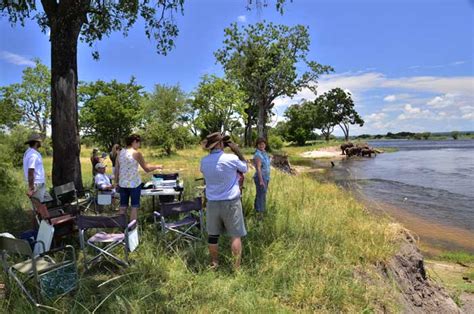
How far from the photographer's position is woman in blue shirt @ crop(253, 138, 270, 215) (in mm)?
6598

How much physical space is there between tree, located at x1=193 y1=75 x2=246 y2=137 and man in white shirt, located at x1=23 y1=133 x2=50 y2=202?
29.1 m

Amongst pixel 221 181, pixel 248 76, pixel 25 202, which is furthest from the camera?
pixel 248 76

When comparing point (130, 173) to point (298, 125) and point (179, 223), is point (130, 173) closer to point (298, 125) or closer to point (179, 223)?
point (179, 223)

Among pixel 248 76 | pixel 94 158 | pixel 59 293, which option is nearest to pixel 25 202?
pixel 94 158

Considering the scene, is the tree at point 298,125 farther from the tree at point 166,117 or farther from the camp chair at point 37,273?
the camp chair at point 37,273

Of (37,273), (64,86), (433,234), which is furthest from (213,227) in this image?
(433,234)

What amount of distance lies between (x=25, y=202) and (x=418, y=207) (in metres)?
13.2

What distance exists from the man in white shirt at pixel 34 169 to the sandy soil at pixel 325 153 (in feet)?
132

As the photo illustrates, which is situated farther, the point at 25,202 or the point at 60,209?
the point at 25,202

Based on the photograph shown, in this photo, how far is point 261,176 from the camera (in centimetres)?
657

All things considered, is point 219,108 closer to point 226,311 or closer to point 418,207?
point 418,207

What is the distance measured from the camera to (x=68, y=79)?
21.0 ft

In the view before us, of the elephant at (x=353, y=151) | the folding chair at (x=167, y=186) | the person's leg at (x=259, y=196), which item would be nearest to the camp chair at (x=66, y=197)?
the folding chair at (x=167, y=186)

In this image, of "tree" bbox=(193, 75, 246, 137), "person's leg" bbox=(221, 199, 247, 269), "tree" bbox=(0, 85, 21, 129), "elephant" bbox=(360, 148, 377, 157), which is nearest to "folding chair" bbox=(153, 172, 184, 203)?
"person's leg" bbox=(221, 199, 247, 269)
